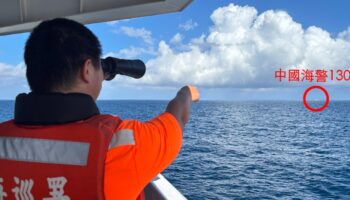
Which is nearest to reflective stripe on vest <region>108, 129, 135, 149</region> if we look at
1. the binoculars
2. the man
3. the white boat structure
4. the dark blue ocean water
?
the man

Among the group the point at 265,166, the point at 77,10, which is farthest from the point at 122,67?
the point at 265,166

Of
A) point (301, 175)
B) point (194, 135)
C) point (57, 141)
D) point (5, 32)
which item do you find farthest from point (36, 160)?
point (194, 135)

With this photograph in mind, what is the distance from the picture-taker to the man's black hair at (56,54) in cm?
84

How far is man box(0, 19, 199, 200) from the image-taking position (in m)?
0.80

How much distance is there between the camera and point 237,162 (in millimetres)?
33656

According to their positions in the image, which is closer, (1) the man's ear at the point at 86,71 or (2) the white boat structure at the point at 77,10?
(1) the man's ear at the point at 86,71

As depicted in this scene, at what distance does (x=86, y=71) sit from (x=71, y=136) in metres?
0.16

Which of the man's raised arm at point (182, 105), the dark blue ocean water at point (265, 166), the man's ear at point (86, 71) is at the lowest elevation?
the dark blue ocean water at point (265, 166)

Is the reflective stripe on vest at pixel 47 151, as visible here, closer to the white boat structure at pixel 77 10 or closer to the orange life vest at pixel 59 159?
the orange life vest at pixel 59 159

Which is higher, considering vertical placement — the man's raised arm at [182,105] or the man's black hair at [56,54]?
the man's black hair at [56,54]

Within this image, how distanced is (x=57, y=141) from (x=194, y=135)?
155 feet

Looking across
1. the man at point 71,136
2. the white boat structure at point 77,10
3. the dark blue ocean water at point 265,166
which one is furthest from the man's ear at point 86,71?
the dark blue ocean water at point 265,166

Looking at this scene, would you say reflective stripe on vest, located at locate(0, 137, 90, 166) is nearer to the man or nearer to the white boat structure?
the man

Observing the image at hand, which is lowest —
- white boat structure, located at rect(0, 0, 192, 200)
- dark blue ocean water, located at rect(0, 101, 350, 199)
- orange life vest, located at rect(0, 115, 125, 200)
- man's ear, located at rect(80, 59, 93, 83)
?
dark blue ocean water, located at rect(0, 101, 350, 199)
